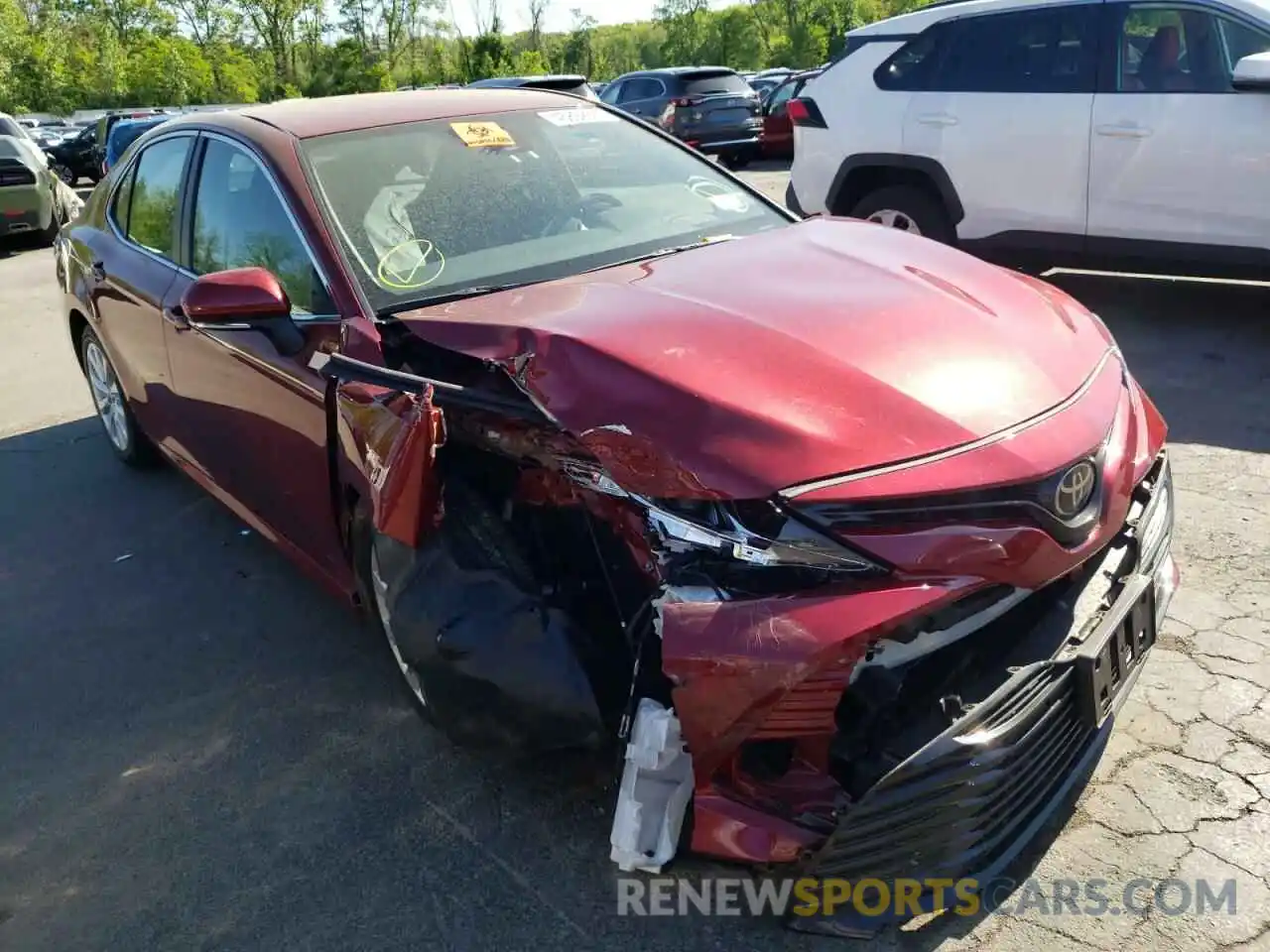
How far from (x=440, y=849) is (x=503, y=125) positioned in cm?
243

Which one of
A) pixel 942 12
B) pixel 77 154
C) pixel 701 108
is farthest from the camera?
pixel 77 154

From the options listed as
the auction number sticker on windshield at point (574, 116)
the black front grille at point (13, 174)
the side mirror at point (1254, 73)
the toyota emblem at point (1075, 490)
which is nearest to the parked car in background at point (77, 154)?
the black front grille at point (13, 174)

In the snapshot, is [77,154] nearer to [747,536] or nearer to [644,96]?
[644,96]

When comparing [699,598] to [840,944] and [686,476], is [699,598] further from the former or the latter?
[840,944]

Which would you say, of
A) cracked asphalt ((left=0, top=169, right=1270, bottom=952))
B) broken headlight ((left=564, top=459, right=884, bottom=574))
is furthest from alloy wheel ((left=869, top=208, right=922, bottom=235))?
broken headlight ((left=564, top=459, right=884, bottom=574))

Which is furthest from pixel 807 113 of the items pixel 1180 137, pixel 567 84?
pixel 567 84

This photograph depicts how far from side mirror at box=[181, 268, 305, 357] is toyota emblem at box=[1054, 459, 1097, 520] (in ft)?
6.86

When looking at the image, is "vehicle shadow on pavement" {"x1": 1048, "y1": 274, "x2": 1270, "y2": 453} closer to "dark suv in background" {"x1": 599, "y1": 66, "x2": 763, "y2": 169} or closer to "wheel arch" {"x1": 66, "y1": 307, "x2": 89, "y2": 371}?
"wheel arch" {"x1": 66, "y1": 307, "x2": 89, "y2": 371}

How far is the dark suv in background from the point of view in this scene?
17.0 m

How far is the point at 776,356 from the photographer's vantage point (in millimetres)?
2492

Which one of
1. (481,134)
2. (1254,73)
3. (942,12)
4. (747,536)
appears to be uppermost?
(942,12)

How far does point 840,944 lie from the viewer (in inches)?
92.7

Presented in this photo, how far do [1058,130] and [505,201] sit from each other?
4134mm

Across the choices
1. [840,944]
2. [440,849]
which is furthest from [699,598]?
[440,849]
